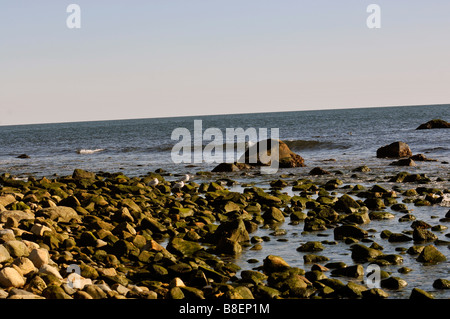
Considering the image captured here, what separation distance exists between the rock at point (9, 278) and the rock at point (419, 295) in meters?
5.40

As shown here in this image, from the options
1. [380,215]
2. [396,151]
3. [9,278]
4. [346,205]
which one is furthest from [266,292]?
[396,151]

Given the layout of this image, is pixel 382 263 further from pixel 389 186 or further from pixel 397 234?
pixel 389 186

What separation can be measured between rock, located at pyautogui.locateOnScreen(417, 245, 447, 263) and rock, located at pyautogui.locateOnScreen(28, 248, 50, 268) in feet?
20.7

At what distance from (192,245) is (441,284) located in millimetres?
4443

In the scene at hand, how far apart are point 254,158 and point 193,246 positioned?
1675 cm

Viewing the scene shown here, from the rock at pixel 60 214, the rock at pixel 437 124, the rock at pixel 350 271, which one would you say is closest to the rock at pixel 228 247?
the rock at pixel 350 271

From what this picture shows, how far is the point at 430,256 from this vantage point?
30.6ft

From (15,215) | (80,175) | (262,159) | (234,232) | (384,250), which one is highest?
(15,215)

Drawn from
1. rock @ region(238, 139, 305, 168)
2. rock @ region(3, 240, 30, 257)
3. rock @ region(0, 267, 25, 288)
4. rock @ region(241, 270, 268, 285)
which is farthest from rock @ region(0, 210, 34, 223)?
rock @ region(238, 139, 305, 168)

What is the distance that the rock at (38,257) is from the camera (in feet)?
26.7

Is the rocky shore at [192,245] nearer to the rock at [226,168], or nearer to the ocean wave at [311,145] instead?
the rock at [226,168]

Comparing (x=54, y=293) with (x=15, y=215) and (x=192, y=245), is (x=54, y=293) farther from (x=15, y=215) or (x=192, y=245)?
(x=15, y=215)
